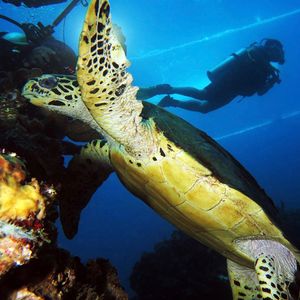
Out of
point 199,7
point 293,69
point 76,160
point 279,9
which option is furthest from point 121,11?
point 293,69

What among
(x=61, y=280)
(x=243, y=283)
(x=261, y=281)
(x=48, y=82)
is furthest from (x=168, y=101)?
(x=61, y=280)

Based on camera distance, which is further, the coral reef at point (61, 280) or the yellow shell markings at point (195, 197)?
the yellow shell markings at point (195, 197)

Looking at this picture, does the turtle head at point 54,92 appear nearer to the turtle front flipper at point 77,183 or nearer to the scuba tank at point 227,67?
the turtle front flipper at point 77,183

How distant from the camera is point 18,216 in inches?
49.4

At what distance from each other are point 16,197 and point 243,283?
8.82ft

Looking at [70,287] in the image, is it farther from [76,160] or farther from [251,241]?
[251,241]

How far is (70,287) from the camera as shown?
5.84 feet

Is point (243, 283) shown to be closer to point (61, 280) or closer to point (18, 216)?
point (61, 280)

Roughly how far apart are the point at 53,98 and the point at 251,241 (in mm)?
2189

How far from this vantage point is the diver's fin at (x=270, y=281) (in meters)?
2.41

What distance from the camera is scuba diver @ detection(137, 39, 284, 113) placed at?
927cm

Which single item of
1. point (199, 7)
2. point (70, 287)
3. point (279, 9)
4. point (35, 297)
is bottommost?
point (70, 287)

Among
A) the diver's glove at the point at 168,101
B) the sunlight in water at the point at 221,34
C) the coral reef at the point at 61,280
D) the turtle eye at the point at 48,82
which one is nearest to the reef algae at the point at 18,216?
the coral reef at the point at 61,280

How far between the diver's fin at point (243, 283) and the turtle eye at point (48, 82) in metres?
2.57
